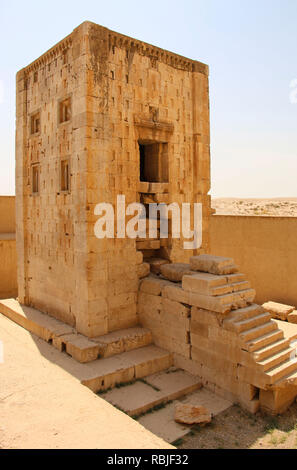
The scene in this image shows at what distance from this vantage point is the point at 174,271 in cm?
805

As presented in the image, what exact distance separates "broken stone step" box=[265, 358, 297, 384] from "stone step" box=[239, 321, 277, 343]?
568 millimetres

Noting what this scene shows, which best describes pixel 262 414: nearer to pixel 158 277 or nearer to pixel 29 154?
pixel 158 277

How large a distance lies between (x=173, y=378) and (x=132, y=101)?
5.65 meters

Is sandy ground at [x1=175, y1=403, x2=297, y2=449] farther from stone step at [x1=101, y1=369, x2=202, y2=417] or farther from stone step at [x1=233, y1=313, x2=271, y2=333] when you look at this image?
stone step at [x1=233, y1=313, x2=271, y2=333]

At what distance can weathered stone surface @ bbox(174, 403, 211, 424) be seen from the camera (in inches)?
225

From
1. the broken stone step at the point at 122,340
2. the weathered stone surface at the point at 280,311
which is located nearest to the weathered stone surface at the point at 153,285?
the broken stone step at the point at 122,340

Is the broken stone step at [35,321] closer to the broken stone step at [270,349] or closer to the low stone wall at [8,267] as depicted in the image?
the low stone wall at [8,267]

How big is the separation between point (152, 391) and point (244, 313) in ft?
6.78

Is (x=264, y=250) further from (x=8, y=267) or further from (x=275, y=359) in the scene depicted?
(x=8, y=267)

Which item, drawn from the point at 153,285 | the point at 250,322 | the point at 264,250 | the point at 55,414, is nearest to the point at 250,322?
the point at 250,322

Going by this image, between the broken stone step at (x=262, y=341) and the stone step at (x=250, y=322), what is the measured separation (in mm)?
224

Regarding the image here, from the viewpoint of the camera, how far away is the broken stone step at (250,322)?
6339mm

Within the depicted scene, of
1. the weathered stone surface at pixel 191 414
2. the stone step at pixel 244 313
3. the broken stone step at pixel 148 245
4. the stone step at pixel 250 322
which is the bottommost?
the weathered stone surface at pixel 191 414
